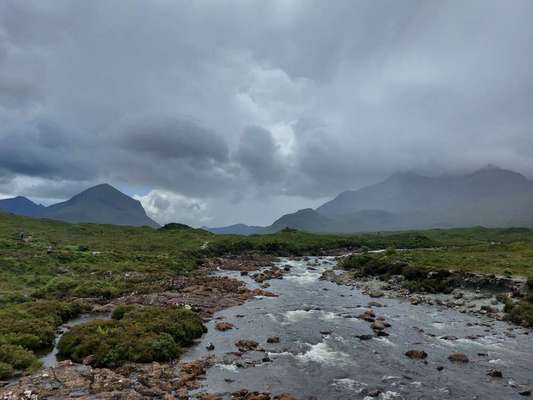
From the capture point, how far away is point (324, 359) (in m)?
30.9

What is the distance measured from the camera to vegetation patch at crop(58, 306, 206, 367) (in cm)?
2945

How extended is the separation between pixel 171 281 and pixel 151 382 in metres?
39.0

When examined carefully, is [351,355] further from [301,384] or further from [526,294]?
[526,294]

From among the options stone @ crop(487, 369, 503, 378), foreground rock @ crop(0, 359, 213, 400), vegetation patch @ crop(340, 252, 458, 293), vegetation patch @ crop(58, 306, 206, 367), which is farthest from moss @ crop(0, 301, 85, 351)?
vegetation patch @ crop(340, 252, 458, 293)

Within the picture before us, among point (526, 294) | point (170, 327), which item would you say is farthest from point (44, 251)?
point (526, 294)

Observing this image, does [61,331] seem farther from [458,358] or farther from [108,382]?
[458,358]

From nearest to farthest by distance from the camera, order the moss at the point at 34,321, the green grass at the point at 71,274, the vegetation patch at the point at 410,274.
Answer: the moss at the point at 34,321 < the green grass at the point at 71,274 < the vegetation patch at the point at 410,274

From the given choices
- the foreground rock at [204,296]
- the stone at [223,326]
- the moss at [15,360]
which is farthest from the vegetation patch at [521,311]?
the moss at [15,360]

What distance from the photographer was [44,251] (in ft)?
252

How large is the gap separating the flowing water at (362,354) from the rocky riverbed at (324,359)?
0.08 m

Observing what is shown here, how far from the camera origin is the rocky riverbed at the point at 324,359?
968 inches

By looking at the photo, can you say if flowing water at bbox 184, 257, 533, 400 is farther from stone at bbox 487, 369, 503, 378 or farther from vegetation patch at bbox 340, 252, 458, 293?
vegetation patch at bbox 340, 252, 458, 293

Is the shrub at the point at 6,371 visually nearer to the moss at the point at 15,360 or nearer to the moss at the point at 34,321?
the moss at the point at 15,360

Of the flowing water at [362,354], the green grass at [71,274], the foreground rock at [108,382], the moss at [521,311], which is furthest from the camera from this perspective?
the moss at [521,311]
